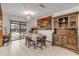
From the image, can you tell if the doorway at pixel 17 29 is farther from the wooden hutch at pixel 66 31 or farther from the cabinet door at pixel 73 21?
the cabinet door at pixel 73 21

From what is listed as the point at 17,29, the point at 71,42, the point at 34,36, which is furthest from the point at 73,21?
the point at 17,29

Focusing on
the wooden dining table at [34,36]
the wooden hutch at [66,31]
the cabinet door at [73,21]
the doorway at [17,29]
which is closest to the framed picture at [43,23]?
the wooden dining table at [34,36]

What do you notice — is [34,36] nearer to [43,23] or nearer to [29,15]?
[43,23]

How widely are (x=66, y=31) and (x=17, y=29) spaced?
7.72ft

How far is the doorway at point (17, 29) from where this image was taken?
12.8 feet

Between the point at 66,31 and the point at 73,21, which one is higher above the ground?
the point at 73,21

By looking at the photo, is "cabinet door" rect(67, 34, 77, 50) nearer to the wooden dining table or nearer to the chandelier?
the wooden dining table

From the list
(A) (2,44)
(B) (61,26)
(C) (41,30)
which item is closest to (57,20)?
(B) (61,26)

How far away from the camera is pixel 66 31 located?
4.71 metres

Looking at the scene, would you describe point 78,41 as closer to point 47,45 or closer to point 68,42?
point 68,42

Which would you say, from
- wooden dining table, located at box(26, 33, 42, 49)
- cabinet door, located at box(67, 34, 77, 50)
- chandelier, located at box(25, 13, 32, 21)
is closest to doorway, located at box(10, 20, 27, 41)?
chandelier, located at box(25, 13, 32, 21)

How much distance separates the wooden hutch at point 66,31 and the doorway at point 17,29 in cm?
182

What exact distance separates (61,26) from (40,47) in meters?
1.65

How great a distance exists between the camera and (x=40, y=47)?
4.38 metres
